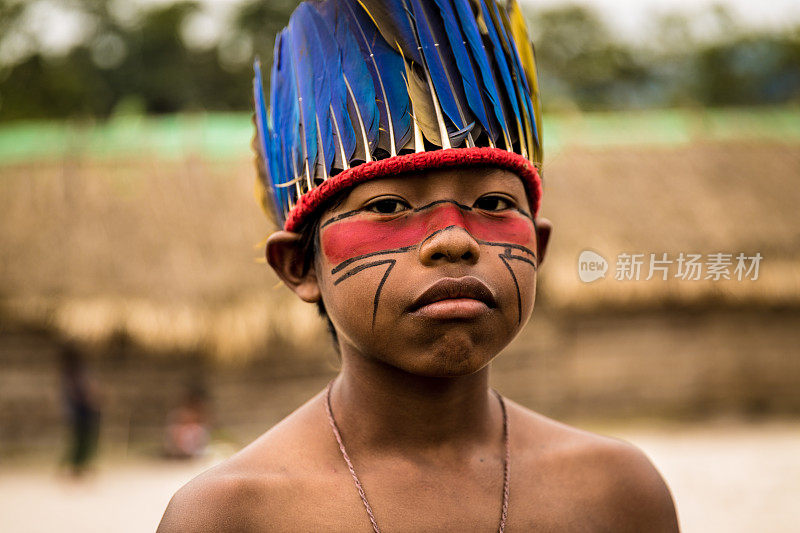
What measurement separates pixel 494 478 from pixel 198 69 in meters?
22.0

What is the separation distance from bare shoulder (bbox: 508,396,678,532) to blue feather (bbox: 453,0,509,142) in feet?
2.59

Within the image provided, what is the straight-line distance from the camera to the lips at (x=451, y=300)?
1618 millimetres

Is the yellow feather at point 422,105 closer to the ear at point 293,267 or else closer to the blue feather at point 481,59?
the blue feather at point 481,59

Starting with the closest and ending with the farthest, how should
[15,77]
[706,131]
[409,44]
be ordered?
1. [409,44]
2. [706,131]
3. [15,77]

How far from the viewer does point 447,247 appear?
164 cm

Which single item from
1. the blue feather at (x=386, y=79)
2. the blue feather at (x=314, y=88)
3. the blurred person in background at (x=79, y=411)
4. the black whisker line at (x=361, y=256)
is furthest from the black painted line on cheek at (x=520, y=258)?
the blurred person in background at (x=79, y=411)

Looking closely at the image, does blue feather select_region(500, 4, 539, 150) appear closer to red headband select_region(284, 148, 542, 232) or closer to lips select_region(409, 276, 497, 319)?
red headband select_region(284, 148, 542, 232)

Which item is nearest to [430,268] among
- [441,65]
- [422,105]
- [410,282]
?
[410,282]

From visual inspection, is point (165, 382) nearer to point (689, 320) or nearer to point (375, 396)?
point (689, 320)

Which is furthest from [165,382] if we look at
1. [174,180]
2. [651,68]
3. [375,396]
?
[651,68]

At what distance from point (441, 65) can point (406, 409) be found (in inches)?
31.3

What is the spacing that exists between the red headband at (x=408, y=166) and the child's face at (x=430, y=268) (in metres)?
0.02

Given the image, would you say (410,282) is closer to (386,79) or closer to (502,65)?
(386,79)

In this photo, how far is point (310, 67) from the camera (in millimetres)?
1871
